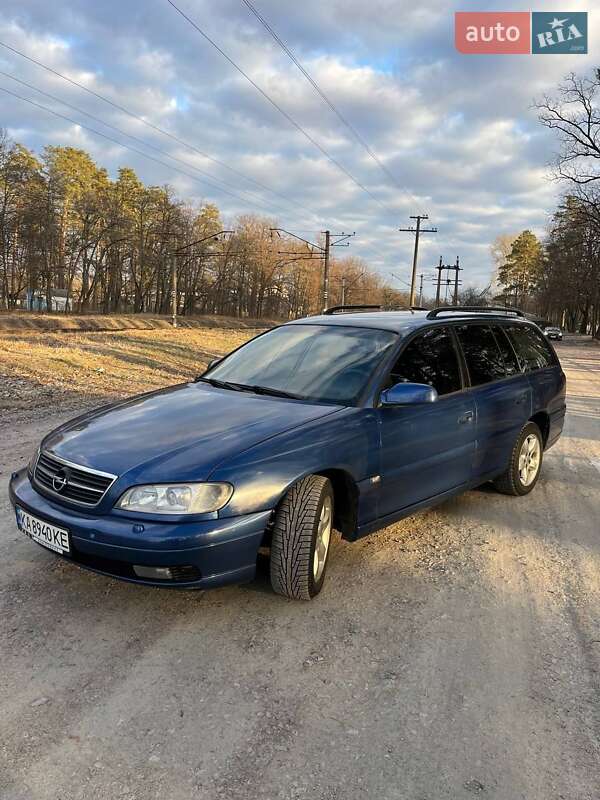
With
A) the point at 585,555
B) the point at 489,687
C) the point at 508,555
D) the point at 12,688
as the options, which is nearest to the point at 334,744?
the point at 489,687

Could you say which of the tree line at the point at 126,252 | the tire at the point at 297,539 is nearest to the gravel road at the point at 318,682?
the tire at the point at 297,539

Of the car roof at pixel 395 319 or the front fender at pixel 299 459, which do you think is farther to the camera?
the car roof at pixel 395 319

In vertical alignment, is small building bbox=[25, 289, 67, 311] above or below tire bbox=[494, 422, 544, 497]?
Answer: above

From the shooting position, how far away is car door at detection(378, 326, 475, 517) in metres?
3.55

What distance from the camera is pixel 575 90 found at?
33562 millimetres

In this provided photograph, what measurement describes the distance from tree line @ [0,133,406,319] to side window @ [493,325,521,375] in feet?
122

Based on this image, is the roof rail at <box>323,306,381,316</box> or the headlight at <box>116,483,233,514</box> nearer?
the headlight at <box>116,483,233,514</box>

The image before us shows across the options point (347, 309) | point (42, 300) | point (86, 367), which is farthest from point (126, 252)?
point (347, 309)

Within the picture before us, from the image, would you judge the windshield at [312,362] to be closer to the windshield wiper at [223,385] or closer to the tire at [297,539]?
the windshield wiper at [223,385]

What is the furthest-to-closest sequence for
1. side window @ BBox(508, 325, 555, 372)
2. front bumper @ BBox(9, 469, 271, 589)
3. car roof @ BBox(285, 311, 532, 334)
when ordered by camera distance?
side window @ BBox(508, 325, 555, 372), car roof @ BBox(285, 311, 532, 334), front bumper @ BBox(9, 469, 271, 589)

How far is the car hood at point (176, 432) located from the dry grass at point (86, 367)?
5.58 meters

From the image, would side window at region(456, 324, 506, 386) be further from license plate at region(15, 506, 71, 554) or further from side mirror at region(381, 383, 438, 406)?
license plate at region(15, 506, 71, 554)

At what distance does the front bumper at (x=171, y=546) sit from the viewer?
266 cm

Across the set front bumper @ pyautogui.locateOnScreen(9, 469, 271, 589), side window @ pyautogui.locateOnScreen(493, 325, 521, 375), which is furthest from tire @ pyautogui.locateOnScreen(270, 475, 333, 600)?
side window @ pyautogui.locateOnScreen(493, 325, 521, 375)
